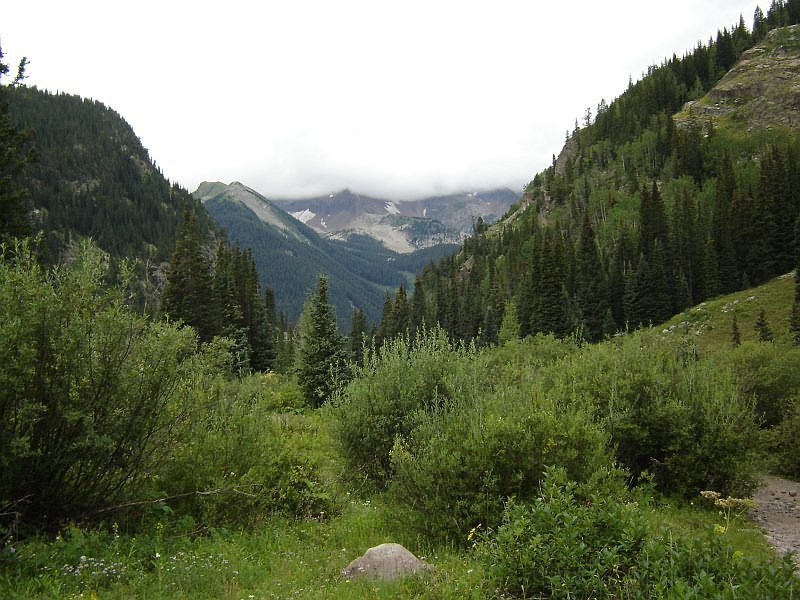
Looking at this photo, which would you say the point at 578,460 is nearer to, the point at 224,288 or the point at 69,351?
the point at 69,351

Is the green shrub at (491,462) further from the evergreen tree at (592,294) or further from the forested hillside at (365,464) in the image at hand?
the evergreen tree at (592,294)

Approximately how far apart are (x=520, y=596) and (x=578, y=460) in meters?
3.12

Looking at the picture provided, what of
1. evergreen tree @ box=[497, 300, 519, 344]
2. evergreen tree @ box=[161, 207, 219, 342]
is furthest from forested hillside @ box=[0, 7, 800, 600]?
evergreen tree @ box=[497, 300, 519, 344]

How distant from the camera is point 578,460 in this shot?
824cm

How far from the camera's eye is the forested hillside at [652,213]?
227 feet

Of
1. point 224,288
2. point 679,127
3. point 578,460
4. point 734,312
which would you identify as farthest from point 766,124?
point 578,460

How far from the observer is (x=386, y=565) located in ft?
Answer: 22.8

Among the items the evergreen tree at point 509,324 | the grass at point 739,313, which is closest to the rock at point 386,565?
the grass at point 739,313

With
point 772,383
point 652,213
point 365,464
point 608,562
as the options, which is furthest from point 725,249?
point 608,562

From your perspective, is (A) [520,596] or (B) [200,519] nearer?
(A) [520,596]

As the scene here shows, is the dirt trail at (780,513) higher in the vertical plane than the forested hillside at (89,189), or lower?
lower

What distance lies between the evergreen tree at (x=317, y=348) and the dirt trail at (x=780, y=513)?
69.2 feet

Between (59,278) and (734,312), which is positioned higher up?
(59,278)

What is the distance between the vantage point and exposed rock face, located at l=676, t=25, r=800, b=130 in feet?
373
